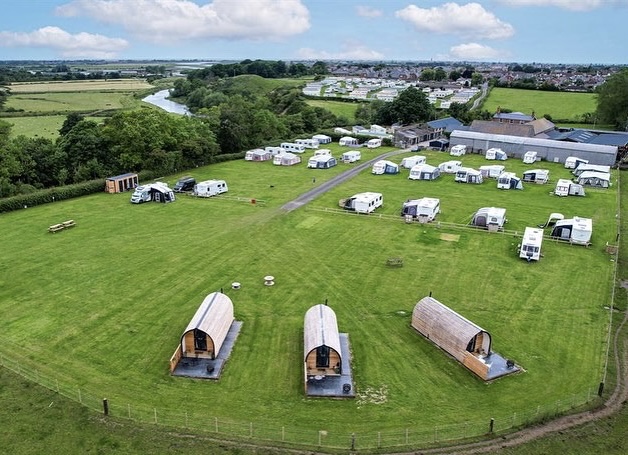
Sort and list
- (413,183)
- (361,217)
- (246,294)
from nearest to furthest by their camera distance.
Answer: (246,294) → (361,217) → (413,183)

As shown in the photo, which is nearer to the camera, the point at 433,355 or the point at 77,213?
the point at 433,355

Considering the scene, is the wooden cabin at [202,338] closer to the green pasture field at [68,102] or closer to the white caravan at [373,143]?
the white caravan at [373,143]

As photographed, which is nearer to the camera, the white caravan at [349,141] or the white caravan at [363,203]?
the white caravan at [363,203]

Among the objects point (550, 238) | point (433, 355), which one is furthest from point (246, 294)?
point (550, 238)

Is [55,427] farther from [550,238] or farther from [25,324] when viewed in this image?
[550,238]

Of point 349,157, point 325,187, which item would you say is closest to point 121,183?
point 325,187

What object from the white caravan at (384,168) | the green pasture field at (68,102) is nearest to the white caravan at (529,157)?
the white caravan at (384,168)

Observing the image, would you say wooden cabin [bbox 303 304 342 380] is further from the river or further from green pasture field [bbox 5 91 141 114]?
the river
